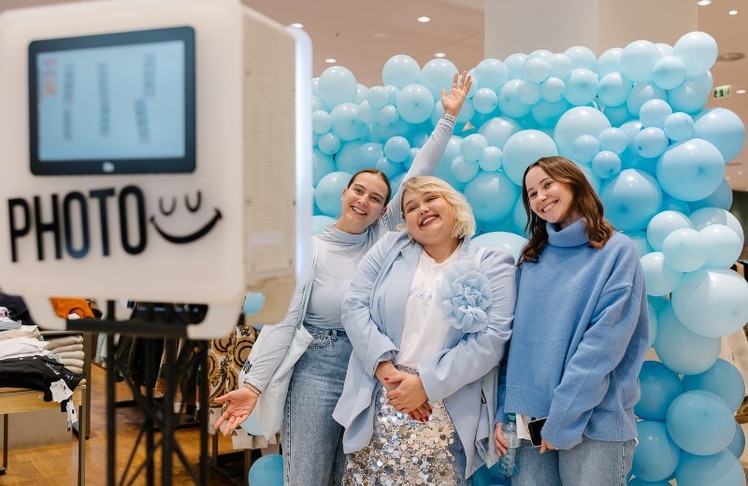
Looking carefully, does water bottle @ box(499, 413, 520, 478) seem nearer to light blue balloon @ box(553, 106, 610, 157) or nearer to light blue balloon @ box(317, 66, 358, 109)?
light blue balloon @ box(553, 106, 610, 157)

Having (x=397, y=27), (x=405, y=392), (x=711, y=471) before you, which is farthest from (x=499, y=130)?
(x=397, y=27)

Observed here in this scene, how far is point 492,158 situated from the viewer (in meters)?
2.55

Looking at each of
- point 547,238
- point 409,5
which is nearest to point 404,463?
point 547,238

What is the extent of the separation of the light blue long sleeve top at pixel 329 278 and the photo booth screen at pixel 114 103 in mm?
1382

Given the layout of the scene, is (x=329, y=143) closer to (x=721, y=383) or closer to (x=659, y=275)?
(x=659, y=275)

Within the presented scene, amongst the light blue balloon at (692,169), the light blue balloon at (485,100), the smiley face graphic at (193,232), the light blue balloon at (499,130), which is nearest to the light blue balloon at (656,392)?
the light blue balloon at (692,169)

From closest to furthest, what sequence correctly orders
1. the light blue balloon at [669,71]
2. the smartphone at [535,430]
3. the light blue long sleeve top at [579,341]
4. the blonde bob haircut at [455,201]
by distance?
the light blue long sleeve top at [579,341] → the smartphone at [535,430] → the blonde bob haircut at [455,201] → the light blue balloon at [669,71]

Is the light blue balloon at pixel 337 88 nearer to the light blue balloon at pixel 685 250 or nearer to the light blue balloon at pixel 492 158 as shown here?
the light blue balloon at pixel 492 158

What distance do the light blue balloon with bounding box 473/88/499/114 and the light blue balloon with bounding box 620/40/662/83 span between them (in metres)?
0.49

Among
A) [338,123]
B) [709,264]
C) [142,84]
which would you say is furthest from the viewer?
[338,123]

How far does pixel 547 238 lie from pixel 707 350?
75 cm

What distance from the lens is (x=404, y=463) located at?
79.3 inches

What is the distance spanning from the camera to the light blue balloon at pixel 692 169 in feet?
7.42

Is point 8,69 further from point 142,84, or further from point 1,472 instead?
point 1,472
